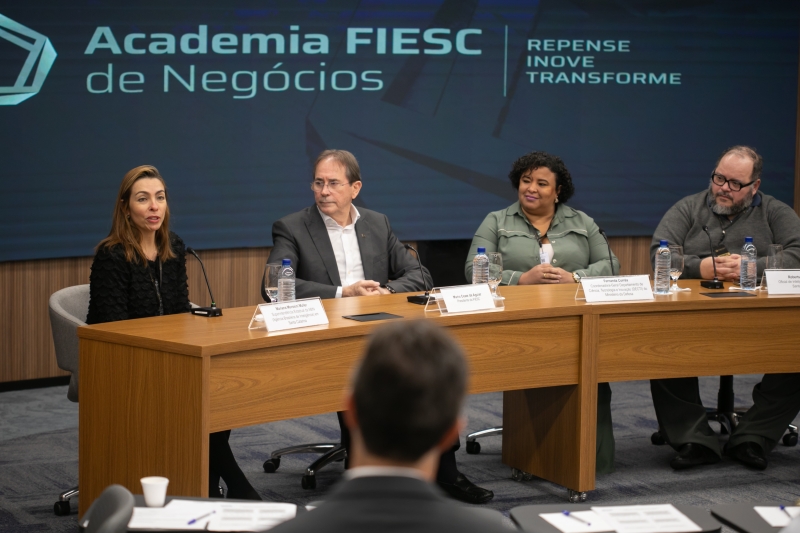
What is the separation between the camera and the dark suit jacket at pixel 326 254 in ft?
13.6

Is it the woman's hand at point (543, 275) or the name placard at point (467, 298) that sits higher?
the woman's hand at point (543, 275)

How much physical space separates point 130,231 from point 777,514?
2553 mm

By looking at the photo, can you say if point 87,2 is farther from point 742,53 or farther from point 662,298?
point 742,53

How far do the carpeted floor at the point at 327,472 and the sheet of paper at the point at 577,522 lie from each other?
71.3 inches

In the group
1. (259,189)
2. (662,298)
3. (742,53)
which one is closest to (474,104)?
(259,189)

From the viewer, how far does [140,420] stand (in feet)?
9.59

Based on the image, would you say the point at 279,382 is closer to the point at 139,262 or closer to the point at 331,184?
the point at 139,262

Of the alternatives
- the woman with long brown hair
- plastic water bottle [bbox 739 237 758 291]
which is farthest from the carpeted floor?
plastic water bottle [bbox 739 237 758 291]

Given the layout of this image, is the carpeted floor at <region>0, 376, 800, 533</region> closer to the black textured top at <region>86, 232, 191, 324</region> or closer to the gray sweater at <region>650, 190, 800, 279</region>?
the black textured top at <region>86, 232, 191, 324</region>

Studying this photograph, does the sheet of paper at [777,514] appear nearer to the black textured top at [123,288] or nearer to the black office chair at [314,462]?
the black office chair at [314,462]

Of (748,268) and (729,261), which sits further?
(729,261)

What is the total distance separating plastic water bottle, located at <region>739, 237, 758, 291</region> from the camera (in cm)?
414

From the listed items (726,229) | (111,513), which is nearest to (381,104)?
(726,229)

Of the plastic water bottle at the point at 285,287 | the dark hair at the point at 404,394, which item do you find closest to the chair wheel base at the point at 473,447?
the plastic water bottle at the point at 285,287
